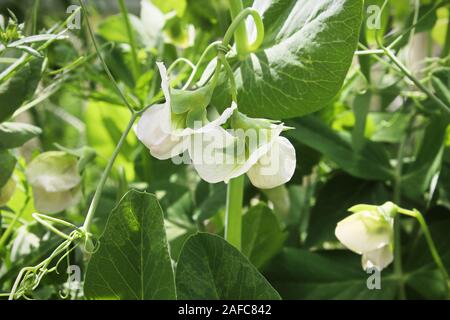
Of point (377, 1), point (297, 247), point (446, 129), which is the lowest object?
point (297, 247)

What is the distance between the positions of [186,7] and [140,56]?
2.5 inches

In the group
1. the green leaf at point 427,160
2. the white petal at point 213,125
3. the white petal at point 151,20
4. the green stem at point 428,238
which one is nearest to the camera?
the white petal at point 213,125

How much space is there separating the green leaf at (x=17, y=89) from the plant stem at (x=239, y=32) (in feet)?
0.46

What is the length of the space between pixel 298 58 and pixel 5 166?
7.9 inches

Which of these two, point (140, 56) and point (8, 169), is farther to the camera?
point (140, 56)

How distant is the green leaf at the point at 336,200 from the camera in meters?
0.55

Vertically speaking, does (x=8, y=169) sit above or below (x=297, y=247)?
above

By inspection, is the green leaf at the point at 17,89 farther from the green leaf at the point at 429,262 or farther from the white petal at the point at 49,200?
the green leaf at the point at 429,262

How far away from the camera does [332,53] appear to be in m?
Result: 0.38

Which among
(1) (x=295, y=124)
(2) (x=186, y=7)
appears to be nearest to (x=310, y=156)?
(1) (x=295, y=124)

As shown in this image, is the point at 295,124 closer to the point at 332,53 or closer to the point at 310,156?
the point at 310,156

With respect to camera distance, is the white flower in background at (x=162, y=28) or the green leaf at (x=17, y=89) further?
the white flower in background at (x=162, y=28)

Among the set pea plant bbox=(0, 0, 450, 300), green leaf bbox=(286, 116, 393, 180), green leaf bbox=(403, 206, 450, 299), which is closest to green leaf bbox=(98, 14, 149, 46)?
pea plant bbox=(0, 0, 450, 300)

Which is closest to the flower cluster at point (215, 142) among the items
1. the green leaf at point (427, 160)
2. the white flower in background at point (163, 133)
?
the white flower in background at point (163, 133)
